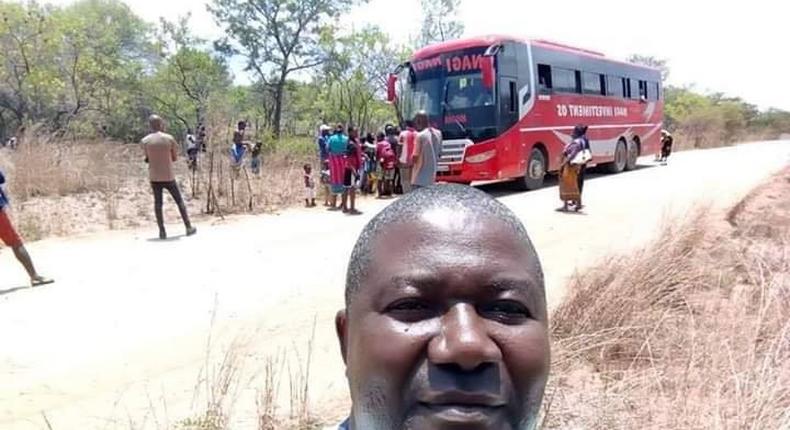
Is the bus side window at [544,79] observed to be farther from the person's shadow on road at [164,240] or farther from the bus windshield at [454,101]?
the person's shadow on road at [164,240]

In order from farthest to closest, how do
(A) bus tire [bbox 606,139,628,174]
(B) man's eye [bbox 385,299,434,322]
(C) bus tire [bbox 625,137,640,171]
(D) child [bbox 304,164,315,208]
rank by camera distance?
1. (C) bus tire [bbox 625,137,640,171]
2. (A) bus tire [bbox 606,139,628,174]
3. (D) child [bbox 304,164,315,208]
4. (B) man's eye [bbox 385,299,434,322]

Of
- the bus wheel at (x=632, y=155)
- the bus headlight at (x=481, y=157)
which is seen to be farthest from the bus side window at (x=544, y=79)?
the bus wheel at (x=632, y=155)

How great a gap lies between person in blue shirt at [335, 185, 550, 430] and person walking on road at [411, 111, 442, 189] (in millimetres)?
7847

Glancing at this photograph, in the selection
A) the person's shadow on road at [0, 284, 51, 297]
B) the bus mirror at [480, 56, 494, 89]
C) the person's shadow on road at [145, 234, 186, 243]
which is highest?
the bus mirror at [480, 56, 494, 89]

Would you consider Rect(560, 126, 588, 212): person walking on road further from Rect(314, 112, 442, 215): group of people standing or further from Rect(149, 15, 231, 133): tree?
Rect(149, 15, 231, 133): tree

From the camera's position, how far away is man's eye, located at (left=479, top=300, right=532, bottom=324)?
1.00 meters

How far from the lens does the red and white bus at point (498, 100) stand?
40.8ft

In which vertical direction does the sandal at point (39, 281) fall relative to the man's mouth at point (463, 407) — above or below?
below

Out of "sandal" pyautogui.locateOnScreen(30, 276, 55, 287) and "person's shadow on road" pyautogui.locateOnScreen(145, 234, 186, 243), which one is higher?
"person's shadow on road" pyautogui.locateOnScreen(145, 234, 186, 243)

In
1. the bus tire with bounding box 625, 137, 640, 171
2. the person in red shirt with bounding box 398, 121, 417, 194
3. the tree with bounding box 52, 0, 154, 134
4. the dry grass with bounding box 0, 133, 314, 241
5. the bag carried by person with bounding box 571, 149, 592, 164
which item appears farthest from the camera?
the tree with bounding box 52, 0, 154, 134

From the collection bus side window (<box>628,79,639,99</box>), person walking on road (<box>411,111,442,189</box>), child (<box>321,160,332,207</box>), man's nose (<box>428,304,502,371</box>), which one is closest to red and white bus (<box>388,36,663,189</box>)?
child (<box>321,160,332,207</box>)

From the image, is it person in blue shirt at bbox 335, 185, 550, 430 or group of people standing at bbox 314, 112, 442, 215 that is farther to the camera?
group of people standing at bbox 314, 112, 442, 215

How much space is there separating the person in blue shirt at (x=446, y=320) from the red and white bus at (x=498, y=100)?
37.4 ft

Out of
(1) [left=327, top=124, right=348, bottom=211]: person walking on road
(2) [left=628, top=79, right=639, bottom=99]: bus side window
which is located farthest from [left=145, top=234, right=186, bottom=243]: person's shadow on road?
(2) [left=628, top=79, right=639, bottom=99]: bus side window
